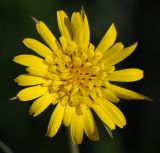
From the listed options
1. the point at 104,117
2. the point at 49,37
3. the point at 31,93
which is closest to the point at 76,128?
the point at 104,117

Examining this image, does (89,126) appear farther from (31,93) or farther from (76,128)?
(31,93)

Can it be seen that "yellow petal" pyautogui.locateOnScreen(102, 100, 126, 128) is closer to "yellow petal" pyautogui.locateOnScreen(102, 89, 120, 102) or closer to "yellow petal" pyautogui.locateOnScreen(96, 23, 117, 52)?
"yellow petal" pyautogui.locateOnScreen(102, 89, 120, 102)

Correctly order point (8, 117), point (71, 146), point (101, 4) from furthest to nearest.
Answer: point (101, 4) < point (8, 117) < point (71, 146)

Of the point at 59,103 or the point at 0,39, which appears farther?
the point at 0,39

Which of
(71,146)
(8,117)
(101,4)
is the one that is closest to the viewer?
(71,146)

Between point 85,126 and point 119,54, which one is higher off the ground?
point 119,54

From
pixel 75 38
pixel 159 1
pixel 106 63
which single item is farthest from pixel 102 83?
pixel 159 1

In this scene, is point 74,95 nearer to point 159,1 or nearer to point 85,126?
point 85,126

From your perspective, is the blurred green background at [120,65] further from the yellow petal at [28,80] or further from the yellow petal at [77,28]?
the yellow petal at [77,28]

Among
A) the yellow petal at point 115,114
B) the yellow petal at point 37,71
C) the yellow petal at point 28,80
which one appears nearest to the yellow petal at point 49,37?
the yellow petal at point 37,71
